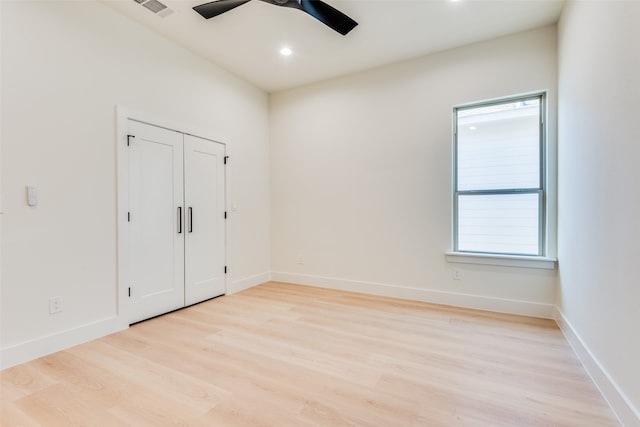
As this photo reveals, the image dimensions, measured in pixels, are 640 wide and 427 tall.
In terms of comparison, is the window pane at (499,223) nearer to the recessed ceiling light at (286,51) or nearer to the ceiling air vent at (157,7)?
the recessed ceiling light at (286,51)

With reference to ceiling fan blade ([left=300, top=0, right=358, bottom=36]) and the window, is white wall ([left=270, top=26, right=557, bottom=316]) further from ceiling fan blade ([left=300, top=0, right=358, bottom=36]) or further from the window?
ceiling fan blade ([left=300, top=0, right=358, bottom=36])

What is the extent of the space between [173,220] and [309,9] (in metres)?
Answer: 2.55

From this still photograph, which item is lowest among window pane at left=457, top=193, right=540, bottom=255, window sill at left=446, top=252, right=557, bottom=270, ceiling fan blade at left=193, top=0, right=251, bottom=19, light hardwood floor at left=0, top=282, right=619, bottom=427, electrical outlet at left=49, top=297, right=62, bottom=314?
light hardwood floor at left=0, top=282, right=619, bottom=427

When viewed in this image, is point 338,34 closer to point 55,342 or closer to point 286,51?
point 286,51

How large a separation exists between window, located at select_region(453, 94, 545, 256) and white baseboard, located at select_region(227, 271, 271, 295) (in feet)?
9.25

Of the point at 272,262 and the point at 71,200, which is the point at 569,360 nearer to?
the point at 272,262

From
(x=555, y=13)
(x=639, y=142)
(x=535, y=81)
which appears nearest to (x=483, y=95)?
(x=535, y=81)

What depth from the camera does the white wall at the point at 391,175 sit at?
328 centimetres

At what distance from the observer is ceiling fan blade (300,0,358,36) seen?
2.49 m

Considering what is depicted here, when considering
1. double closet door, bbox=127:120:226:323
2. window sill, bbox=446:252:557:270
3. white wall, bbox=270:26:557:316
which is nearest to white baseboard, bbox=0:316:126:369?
→ double closet door, bbox=127:120:226:323

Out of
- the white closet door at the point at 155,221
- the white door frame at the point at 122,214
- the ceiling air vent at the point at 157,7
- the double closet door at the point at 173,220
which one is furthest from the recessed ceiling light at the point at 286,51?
the white door frame at the point at 122,214

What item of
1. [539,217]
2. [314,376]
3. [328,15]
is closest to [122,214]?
[314,376]

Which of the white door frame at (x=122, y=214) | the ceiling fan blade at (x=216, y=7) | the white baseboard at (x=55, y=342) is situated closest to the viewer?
the white baseboard at (x=55, y=342)

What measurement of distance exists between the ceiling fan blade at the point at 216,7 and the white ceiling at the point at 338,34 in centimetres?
14
